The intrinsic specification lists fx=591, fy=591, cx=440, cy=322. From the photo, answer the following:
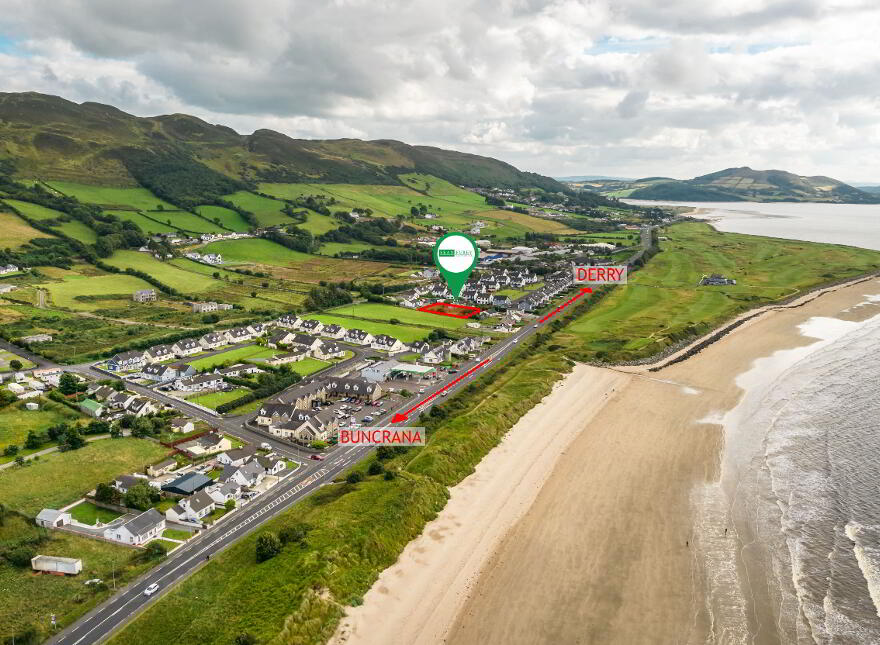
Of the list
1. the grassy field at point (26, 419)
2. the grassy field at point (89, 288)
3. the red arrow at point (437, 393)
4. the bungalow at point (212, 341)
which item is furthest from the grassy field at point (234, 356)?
the grassy field at point (89, 288)

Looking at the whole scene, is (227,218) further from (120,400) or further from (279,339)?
(120,400)

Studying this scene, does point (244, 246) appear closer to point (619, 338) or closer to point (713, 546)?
point (619, 338)

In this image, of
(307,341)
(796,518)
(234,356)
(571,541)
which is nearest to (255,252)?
(307,341)

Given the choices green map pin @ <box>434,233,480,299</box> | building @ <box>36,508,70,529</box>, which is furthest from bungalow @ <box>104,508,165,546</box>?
green map pin @ <box>434,233,480,299</box>

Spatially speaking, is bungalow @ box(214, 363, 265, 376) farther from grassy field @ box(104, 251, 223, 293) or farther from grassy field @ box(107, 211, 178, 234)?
grassy field @ box(107, 211, 178, 234)

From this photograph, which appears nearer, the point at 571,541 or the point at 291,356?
the point at 571,541

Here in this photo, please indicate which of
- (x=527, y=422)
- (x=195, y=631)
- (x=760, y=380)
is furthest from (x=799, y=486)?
(x=195, y=631)
